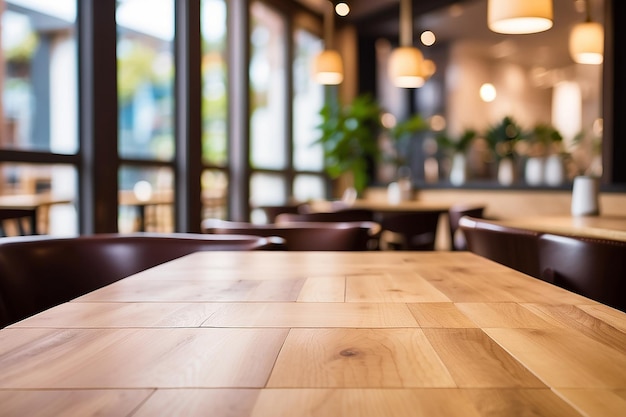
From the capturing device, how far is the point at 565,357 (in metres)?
0.63

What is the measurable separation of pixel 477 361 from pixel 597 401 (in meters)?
0.14

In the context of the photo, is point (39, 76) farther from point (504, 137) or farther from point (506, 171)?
point (506, 171)

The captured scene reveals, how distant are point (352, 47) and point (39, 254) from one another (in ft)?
21.1

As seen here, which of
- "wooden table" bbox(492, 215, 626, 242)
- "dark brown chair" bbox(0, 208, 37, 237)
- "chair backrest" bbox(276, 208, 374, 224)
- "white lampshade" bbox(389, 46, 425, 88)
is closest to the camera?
"wooden table" bbox(492, 215, 626, 242)

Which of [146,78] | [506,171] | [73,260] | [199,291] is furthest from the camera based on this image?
[506,171]

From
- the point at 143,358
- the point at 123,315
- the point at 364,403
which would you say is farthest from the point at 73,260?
the point at 364,403

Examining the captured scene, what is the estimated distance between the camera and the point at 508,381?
0.56 m

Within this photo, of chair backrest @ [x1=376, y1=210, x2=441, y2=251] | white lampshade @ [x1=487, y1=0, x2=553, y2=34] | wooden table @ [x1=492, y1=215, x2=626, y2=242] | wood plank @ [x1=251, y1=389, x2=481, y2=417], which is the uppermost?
white lampshade @ [x1=487, y1=0, x2=553, y2=34]

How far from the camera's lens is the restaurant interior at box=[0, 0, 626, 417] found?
575 millimetres

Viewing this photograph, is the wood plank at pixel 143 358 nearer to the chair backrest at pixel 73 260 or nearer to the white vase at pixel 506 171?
the chair backrest at pixel 73 260

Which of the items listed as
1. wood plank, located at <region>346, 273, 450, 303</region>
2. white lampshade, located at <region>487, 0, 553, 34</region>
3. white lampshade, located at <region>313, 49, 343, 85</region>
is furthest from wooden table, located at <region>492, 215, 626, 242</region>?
white lampshade, located at <region>313, 49, 343, 85</region>

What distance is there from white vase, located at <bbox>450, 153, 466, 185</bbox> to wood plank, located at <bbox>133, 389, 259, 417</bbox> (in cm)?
619

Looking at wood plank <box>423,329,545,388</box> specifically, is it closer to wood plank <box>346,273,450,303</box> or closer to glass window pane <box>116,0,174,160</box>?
wood plank <box>346,273,450,303</box>

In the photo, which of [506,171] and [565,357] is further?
[506,171]
